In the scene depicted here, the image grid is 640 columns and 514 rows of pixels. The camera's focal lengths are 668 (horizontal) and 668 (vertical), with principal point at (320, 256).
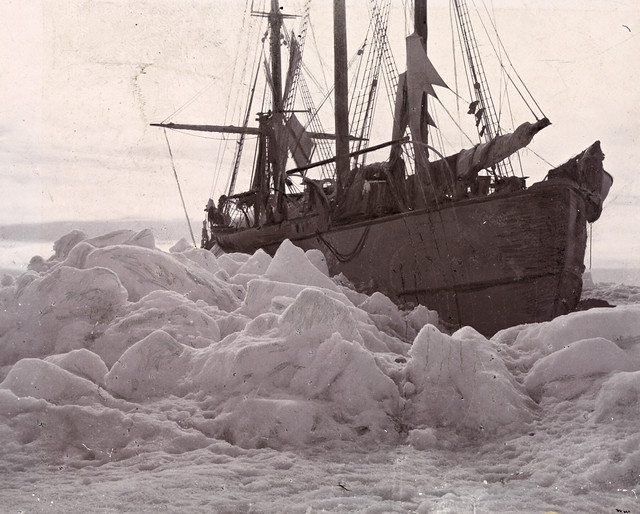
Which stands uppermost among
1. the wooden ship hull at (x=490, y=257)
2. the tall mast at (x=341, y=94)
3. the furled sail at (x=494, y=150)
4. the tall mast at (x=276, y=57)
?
the tall mast at (x=276, y=57)

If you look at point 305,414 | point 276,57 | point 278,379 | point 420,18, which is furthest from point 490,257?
point 276,57

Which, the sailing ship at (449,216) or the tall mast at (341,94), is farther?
the tall mast at (341,94)

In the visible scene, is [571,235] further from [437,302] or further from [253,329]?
[253,329]

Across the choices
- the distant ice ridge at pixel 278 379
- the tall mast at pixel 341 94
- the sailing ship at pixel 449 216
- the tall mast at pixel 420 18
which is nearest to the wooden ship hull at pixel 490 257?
the sailing ship at pixel 449 216

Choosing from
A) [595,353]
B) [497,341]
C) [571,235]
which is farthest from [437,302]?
[595,353]

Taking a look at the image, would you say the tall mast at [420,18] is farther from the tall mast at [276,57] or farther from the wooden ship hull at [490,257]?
the tall mast at [276,57]

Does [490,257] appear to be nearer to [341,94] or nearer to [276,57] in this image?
[341,94]

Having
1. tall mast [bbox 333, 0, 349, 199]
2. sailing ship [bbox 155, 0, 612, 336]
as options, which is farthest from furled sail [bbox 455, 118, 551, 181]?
tall mast [bbox 333, 0, 349, 199]
